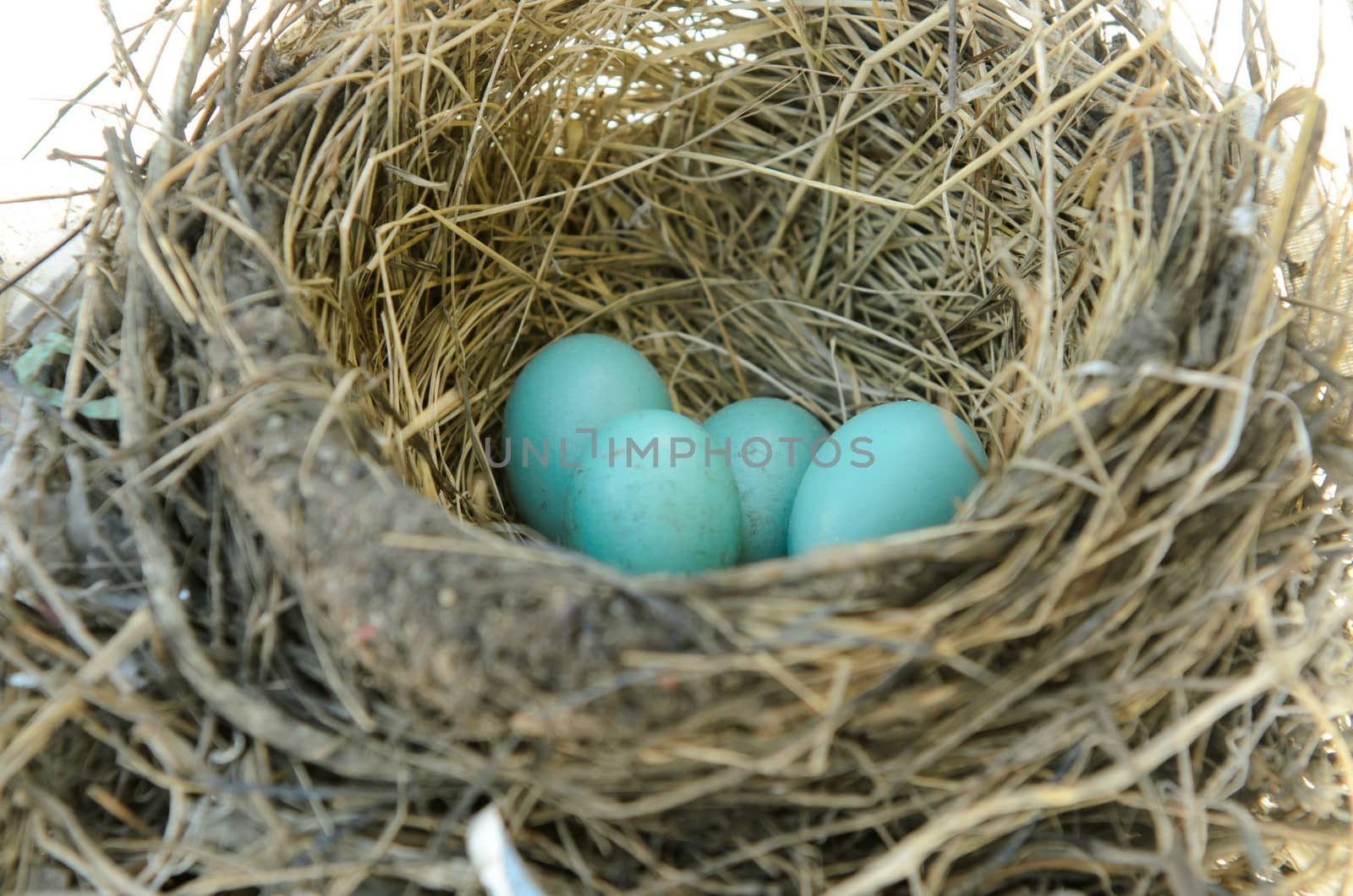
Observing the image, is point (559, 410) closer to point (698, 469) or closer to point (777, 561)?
point (698, 469)

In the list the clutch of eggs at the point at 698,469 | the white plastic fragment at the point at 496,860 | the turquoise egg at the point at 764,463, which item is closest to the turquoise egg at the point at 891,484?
the clutch of eggs at the point at 698,469

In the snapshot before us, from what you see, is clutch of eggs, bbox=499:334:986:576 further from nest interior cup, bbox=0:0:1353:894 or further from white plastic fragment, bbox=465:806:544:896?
white plastic fragment, bbox=465:806:544:896

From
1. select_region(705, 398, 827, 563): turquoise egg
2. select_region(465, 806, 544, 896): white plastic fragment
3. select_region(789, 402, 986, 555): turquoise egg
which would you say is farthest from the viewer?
select_region(705, 398, 827, 563): turquoise egg

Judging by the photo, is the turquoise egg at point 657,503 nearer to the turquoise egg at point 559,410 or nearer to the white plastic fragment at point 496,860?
the turquoise egg at point 559,410

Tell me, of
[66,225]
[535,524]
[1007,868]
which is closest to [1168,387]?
[1007,868]

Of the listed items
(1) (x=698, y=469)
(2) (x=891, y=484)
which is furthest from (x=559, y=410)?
(2) (x=891, y=484)

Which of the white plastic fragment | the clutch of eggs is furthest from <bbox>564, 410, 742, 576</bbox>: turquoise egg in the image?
the white plastic fragment
